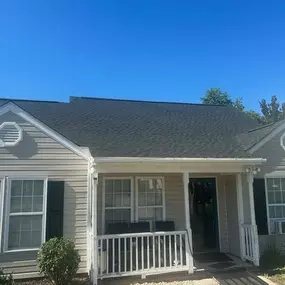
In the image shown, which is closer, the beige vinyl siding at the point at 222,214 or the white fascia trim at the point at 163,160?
the white fascia trim at the point at 163,160

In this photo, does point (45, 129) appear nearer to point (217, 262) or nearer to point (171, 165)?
point (171, 165)

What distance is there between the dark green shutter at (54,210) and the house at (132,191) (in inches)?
0.9

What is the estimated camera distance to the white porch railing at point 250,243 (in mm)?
6952

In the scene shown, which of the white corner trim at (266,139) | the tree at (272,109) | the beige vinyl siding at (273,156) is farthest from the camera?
the tree at (272,109)

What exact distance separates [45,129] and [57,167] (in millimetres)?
1010

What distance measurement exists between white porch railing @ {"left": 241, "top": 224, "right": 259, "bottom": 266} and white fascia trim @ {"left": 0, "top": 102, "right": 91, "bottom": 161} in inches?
181

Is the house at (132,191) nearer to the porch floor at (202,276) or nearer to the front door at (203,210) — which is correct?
the front door at (203,210)

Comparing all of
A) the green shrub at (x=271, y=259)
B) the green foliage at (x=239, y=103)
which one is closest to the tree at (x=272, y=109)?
the green foliage at (x=239, y=103)

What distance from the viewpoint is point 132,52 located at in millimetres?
11758

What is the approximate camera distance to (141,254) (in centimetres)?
645

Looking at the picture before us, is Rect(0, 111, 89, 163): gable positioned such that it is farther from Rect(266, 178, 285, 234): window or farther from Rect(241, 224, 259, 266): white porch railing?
Rect(266, 178, 285, 234): window

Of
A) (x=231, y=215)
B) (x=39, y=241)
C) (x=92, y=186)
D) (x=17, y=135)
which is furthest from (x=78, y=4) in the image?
(x=231, y=215)

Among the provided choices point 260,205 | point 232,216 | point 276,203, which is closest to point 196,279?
point 232,216

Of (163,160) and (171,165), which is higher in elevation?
(163,160)
